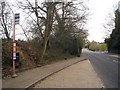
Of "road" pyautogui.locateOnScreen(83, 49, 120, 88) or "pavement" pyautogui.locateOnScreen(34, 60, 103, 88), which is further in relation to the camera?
"road" pyautogui.locateOnScreen(83, 49, 120, 88)

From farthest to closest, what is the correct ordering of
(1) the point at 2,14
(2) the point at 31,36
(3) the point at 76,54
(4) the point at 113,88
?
(3) the point at 76,54 < (2) the point at 31,36 < (1) the point at 2,14 < (4) the point at 113,88

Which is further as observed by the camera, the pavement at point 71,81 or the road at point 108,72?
the road at point 108,72

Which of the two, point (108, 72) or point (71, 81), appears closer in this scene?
point (71, 81)

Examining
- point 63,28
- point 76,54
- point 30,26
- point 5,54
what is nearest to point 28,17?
point 30,26

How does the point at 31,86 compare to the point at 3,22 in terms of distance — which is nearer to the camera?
the point at 31,86

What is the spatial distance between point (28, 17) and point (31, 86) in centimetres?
938

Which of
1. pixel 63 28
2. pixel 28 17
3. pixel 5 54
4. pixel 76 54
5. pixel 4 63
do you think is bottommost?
pixel 76 54

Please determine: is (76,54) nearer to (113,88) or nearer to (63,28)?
(63,28)

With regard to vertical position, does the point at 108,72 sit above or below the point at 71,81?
below

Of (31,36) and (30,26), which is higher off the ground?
(30,26)

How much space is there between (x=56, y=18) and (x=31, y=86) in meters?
10.5

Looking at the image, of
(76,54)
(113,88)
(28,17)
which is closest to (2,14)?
(28,17)

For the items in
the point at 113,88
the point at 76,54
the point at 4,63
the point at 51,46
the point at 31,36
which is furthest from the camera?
the point at 76,54

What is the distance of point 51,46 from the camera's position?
16.4 m
